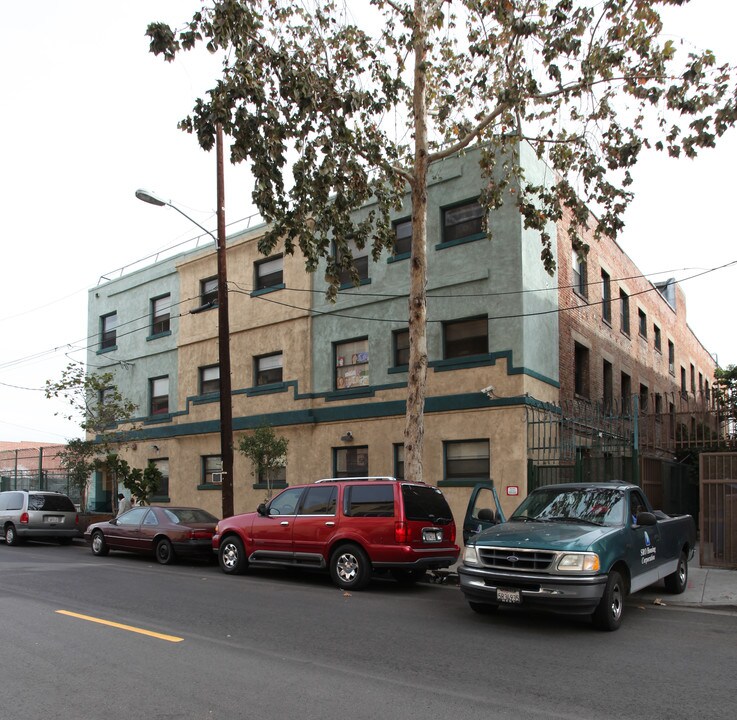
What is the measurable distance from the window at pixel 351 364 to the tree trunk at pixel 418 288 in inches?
193

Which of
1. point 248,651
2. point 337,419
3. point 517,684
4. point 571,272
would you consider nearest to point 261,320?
point 337,419

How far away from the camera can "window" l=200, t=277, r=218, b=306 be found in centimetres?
2371

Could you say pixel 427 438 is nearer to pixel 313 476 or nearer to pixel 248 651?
pixel 313 476

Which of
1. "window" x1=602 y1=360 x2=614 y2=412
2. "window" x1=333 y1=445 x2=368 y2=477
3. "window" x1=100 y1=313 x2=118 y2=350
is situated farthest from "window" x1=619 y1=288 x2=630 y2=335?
"window" x1=100 y1=313 x2=118 y2=350

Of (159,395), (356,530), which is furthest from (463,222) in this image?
(159,395)

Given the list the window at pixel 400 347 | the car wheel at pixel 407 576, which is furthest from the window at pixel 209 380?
the car wheel at pixel 407 576

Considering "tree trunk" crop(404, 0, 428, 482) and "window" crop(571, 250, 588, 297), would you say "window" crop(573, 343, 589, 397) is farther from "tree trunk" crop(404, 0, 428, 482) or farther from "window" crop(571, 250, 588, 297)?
"tree trunk" crop(404, 0, 428, 482)

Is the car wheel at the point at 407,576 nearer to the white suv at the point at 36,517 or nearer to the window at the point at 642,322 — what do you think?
the white suv at the point at 36,517

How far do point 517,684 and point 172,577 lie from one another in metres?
8.62

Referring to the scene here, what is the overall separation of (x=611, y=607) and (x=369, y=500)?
471 centimetres

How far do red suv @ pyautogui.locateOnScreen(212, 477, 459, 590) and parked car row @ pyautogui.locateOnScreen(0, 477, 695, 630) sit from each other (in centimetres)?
2

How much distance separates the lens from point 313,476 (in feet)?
65.1

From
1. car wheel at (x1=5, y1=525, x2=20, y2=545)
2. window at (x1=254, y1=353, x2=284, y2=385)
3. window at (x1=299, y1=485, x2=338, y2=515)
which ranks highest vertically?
window at (x1=254, y1=353, x2=284, y2=385)

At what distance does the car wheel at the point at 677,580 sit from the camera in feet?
35.1
